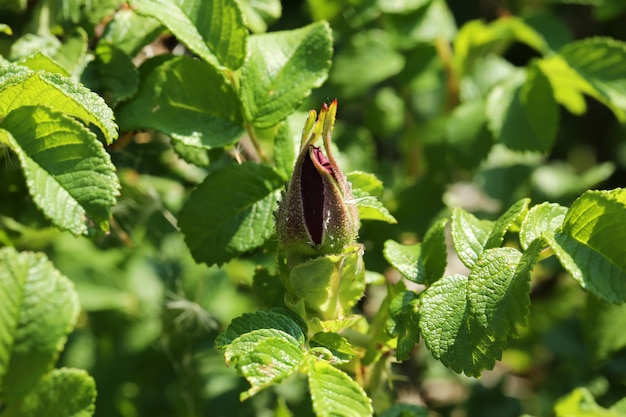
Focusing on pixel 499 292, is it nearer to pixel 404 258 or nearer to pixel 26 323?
pixel 404 258

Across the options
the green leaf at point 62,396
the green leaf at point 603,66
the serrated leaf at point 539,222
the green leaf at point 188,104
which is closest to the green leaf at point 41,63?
the green leaf at point 188,104

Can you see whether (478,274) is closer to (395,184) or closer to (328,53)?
(328,53)

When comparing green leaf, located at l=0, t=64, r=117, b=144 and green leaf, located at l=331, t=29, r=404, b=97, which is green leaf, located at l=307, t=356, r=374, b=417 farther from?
green leaf, located at l=331, t=29, r=404, b=97

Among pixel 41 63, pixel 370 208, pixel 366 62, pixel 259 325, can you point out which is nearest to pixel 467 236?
pixel 370 208

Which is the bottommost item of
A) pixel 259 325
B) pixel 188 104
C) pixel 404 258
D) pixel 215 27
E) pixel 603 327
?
pixel 603 327

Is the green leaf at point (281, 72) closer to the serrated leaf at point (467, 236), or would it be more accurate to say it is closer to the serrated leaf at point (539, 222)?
the serrated leaf at point (467, 236)

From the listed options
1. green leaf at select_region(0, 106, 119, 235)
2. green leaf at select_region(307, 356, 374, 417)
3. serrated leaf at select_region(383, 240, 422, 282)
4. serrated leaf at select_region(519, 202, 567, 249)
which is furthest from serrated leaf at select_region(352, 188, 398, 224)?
green leaf at select_region(0, 106, 119, 235)

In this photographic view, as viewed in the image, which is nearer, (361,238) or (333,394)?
(333,394)
